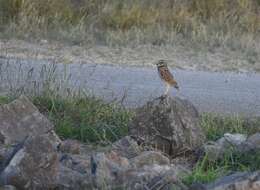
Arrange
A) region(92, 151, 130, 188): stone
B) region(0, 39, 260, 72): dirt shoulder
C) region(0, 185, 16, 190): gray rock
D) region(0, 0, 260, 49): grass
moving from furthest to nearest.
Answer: region(0, 0, 260, 49): grass, region(0, 39, 260, 72): dirt shoulder, region(92, 151, 130, 188): stone, region(0, 185, 16, 190): gray rock

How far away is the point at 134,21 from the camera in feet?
52.6

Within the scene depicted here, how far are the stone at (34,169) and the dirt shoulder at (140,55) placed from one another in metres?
6.93

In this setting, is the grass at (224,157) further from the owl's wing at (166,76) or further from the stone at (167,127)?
the owl's wing at (166,76)

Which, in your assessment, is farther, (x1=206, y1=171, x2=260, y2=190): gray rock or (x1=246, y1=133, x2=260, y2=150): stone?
(x1=246, y1=133, x2=260, y2=150): stone

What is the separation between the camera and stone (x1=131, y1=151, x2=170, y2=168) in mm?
5961

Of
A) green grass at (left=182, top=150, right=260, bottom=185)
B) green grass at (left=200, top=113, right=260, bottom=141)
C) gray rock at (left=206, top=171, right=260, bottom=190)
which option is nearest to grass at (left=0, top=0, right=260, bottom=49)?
green grass at (left=200, top=113, right=260, bottom=141)

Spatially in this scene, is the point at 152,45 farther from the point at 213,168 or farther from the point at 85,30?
the point at 213,168

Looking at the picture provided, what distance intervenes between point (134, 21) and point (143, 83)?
553 cm

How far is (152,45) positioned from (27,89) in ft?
20.7

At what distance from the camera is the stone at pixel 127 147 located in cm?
638

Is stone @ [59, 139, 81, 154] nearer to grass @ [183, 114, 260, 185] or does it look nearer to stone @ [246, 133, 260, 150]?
grass @ [183, 114, 260, 185]

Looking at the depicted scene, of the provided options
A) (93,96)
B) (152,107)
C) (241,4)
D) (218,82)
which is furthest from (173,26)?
(152,107)

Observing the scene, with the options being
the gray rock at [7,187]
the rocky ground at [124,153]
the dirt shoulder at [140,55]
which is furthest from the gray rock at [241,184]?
the dirt shoulder at [140,55]

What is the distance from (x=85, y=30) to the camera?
15.3 meters
